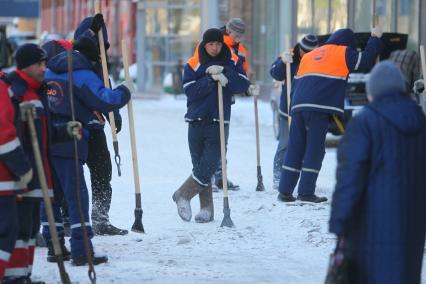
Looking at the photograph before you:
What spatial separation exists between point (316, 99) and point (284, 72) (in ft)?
5.90

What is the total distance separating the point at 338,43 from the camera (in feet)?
37.8

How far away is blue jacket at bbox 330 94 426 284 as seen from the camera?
593 cm

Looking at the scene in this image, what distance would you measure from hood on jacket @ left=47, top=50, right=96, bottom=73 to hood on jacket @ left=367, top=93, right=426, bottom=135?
3.01m

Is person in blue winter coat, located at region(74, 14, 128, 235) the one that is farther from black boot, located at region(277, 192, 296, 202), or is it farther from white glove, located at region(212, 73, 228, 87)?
black boot, located at region(277, 192, 296, 202)

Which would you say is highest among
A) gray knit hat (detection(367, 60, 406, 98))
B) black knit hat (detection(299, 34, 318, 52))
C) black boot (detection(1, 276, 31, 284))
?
gray knit hat (detection(367, 60, 406, 98))

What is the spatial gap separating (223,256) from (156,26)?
30083mm

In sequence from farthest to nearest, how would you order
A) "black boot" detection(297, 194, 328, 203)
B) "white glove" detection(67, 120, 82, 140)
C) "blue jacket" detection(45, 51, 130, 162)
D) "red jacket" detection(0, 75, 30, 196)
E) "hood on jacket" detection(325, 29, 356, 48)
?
1. "black boot" detection(297, 194, 328, 203)
2. "hood on jacket" detection(325, 29, 356, 48)
3. "blue jacket" detection(45, 51, 130, 162)
4. "white glove" detection(67, 120, 82, 140)
5. "red jacket" detection(0, 75, 30, 196)

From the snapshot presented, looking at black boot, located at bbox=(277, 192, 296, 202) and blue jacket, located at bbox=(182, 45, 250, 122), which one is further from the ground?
blue jacket, located at bbox=(182, 45, 250, 122)

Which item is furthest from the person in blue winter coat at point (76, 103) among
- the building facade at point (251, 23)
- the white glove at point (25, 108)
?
the building facade at point (251, 23)

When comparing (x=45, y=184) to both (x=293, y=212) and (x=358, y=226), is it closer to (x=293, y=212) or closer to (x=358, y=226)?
(x=358, y=226)

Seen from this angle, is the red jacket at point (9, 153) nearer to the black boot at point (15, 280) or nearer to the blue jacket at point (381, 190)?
the black boot at point (15, 280)

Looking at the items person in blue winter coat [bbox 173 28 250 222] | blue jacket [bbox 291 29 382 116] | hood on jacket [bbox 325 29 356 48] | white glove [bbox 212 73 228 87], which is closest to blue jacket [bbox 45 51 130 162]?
white glove [bbox 212 73 228 87]

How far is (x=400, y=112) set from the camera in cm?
599

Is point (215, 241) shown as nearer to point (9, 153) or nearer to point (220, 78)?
point (220, 78)
